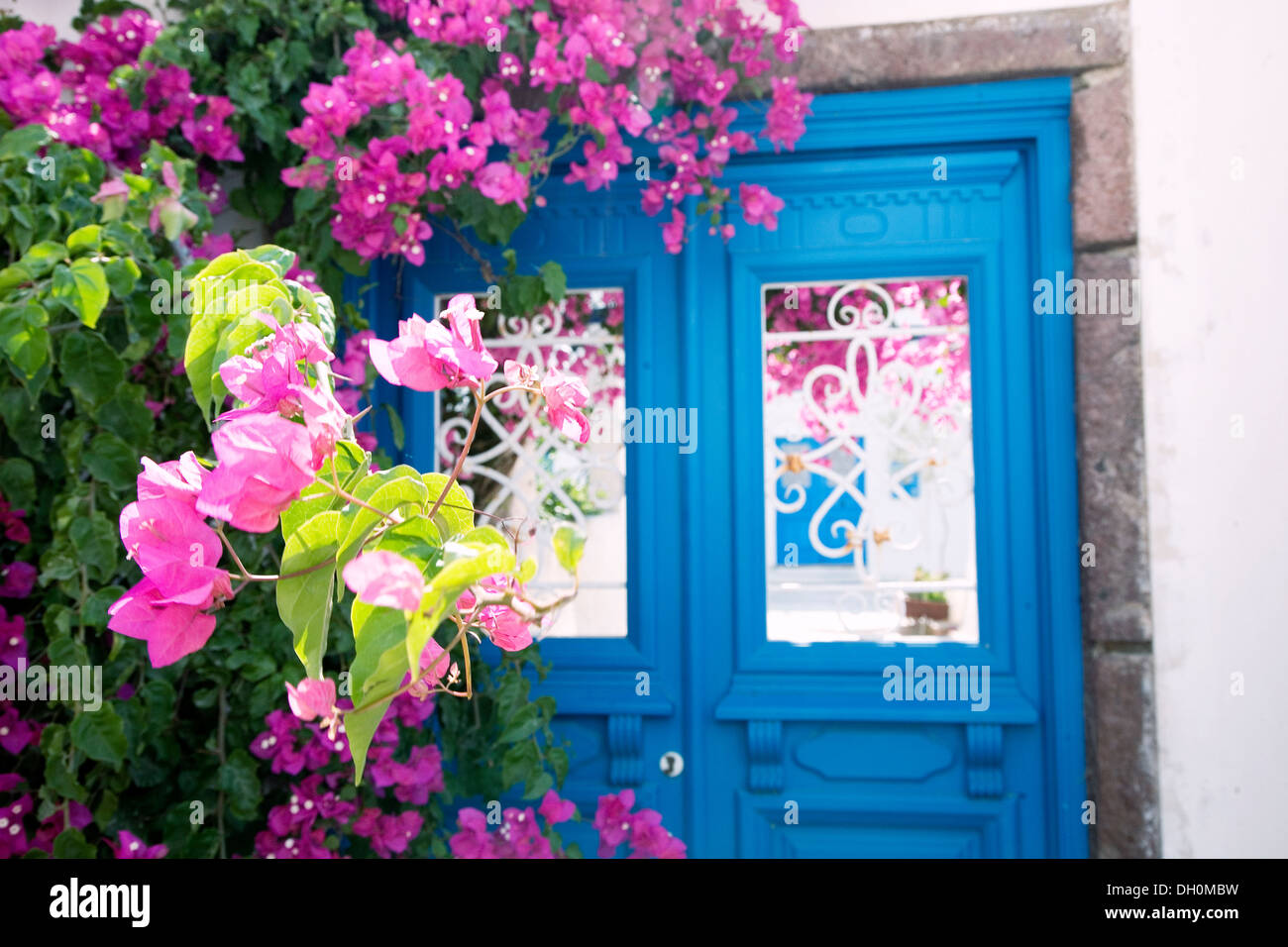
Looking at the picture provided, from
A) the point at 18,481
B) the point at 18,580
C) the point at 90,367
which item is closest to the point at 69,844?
the point at 18,580

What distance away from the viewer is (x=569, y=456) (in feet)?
8.34

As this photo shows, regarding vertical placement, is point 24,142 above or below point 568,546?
above

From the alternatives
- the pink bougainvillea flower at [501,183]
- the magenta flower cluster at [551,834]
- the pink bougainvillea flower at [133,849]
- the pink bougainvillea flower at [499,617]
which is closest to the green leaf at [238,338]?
the pink bougainvillea flower at [499,617]

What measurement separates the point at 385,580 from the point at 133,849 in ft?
4.95

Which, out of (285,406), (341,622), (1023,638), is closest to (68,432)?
(341,622)

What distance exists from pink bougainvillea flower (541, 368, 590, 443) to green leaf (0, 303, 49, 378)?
3.71 feet

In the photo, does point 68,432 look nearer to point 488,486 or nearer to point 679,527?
point 488,486

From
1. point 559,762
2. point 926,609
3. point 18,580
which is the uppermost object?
point 18,580

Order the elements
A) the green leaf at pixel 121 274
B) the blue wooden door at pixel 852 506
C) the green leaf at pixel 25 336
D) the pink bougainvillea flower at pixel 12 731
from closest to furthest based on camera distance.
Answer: the green leaf at pixel 25 336 < the green leaf at pixel 121 274 < the pink bougainvillea flower at pixel 12 731 < the blue wooden door at pixel 852 506

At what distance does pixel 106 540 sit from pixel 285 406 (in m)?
1.25

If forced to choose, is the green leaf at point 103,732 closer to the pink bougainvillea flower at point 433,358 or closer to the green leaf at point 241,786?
the green leaf at point 241,786

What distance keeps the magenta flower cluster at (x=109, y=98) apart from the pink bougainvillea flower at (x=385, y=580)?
1984mm

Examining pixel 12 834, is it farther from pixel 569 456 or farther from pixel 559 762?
pixel 569 456

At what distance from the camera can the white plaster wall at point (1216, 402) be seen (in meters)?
2.16
